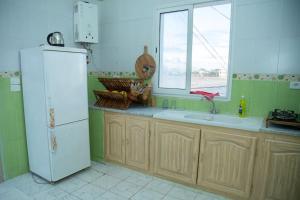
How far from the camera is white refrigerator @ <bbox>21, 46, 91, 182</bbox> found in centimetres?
206

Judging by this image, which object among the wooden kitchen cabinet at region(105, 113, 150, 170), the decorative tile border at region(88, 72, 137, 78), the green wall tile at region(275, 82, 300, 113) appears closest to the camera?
the green wall tile at region(275, 82, 300, 113)

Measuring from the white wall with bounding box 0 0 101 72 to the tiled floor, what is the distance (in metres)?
1.31

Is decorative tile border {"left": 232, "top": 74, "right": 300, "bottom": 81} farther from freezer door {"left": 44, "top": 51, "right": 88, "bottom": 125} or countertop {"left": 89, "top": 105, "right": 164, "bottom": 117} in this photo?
freezer door {"left": 44, "top": 51, "right": 88, "bottom": 125}

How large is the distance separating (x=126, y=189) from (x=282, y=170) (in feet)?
5.00

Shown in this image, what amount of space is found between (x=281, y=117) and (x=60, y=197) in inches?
88.9

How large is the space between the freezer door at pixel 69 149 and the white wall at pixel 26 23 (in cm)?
91

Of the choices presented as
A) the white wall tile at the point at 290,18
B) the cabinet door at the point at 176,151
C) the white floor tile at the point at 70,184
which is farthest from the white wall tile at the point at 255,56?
the white floor tile at the point at 70,184

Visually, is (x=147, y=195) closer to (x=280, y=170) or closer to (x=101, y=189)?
(x=101, y=189)

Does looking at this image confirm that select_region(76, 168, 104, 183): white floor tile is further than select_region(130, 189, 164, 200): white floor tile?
Yes

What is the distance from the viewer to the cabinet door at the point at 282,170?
1685 mm

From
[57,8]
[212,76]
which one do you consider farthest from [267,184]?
[57,8]

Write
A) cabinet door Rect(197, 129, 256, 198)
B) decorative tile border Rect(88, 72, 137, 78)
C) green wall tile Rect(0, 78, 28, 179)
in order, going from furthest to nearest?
decorative tile border Rect(88, 72, 137, 78), green wall tile Rect(0, 78, 28, 179), cabinet door Rect(197, 129, 256, 198)

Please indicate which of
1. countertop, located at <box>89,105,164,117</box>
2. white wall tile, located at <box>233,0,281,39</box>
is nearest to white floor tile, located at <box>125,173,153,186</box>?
countertop, located at <box>89,105,164,117</box>

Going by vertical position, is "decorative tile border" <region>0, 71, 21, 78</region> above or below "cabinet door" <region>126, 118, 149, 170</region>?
above
